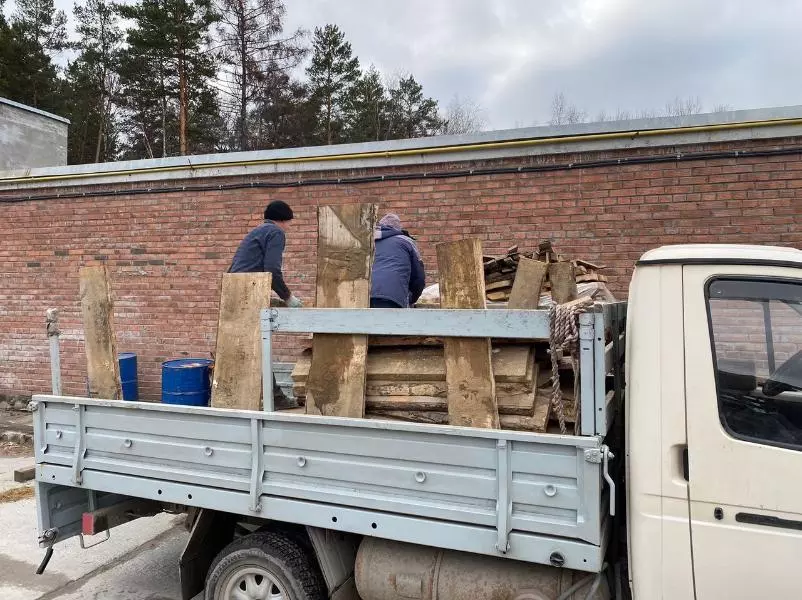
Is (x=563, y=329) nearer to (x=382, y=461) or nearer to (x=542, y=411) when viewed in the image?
(x=542, y=411)

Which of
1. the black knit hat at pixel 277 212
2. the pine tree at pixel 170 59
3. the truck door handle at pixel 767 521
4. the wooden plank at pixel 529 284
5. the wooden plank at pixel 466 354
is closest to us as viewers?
the truck door handle at pixel 767 521

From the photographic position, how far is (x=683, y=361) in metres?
2.10

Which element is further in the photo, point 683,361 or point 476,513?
point 476,513

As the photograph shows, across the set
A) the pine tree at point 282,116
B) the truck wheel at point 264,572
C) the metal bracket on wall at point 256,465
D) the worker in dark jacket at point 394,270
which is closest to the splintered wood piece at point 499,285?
the worker in dark jacket at point 394,270

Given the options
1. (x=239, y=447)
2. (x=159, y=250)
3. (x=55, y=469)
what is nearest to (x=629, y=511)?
(x=239, y=447)

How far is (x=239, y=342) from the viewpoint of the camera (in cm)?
295

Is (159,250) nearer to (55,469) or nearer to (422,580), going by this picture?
(55,469)

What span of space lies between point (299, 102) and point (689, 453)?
1926cm

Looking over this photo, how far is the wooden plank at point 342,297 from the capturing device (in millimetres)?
2641

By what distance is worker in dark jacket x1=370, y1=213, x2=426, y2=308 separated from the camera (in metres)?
3.19

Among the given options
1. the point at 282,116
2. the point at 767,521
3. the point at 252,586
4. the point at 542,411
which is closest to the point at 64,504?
the point at 252,586

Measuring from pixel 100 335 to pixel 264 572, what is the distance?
1.60 metres

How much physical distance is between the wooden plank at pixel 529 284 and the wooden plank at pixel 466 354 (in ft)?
1.47

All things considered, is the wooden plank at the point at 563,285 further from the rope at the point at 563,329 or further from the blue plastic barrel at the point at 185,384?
the blue plastic barrel at the point at 185,384
